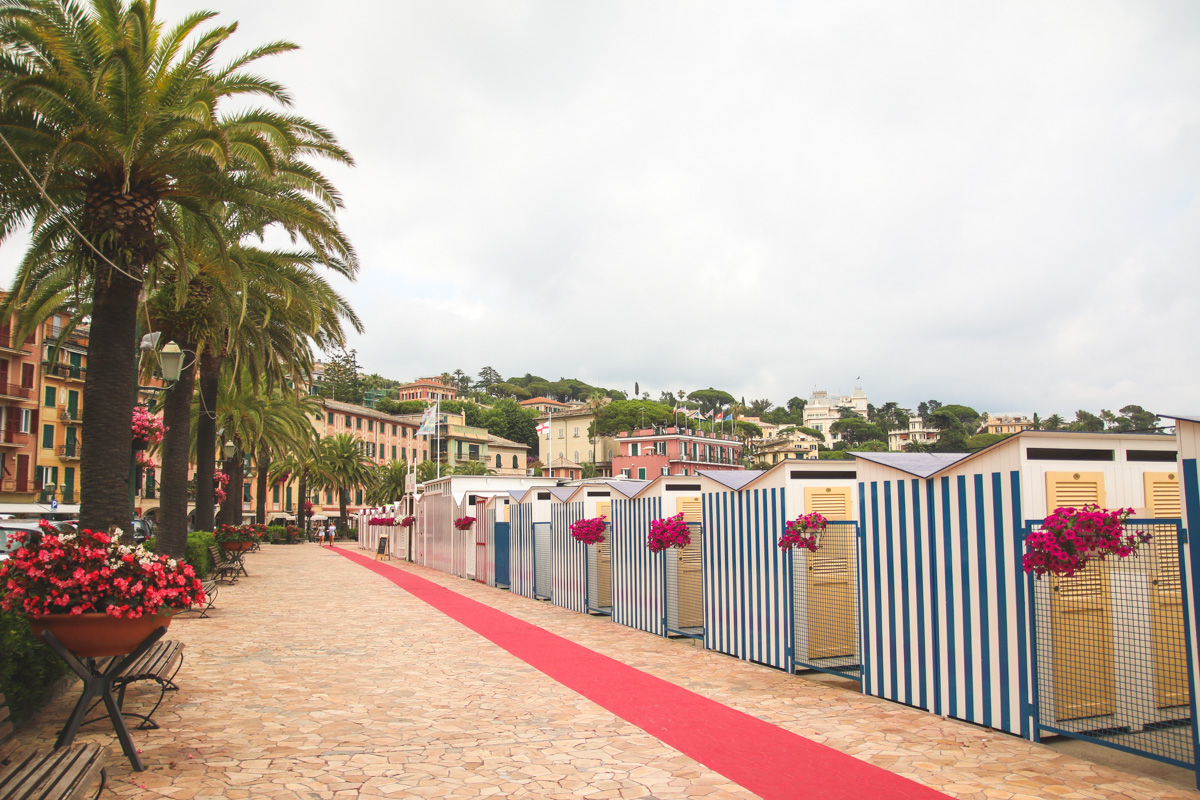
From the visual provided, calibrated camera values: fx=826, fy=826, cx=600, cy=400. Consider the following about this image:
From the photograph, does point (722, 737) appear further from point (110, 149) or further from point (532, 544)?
point (532, 544)

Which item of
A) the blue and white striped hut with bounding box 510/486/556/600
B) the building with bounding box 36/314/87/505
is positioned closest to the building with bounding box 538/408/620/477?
the building with bounding box 36/314/87/505

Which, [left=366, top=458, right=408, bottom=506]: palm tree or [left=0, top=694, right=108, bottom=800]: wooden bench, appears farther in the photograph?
[left=366, top=458, right=408, bottom=506]: palm tree

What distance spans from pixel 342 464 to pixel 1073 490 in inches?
2524

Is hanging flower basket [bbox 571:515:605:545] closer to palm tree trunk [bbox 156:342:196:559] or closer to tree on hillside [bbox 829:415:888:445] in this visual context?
palm tree trunk [bbox 156:342:196:559]

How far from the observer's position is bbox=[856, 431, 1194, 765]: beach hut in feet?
20.8

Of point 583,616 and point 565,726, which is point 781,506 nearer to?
point 565,726

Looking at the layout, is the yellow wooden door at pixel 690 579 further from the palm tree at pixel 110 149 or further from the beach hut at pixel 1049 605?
the palm tree at pixel 110 149

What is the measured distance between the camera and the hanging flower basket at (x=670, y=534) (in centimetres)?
1146

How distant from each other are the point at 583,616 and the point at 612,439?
9798 cm

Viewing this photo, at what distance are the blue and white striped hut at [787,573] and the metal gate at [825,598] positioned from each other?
0.04 ft

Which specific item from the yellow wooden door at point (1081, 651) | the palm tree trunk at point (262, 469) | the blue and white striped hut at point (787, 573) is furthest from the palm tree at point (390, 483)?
the yellow wooden door at point (1081, 651)

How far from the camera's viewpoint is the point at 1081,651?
6.43 metres

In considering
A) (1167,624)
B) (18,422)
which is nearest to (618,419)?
(18,422)

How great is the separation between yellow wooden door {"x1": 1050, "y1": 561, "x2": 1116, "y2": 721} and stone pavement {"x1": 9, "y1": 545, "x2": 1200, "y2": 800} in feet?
1.79
